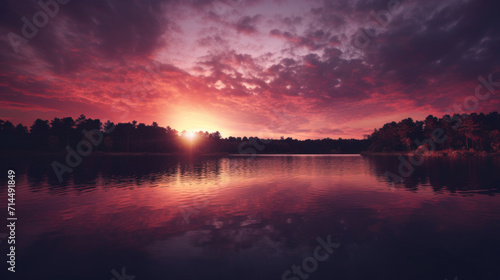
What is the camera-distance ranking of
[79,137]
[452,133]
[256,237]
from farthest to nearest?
[79,137], [452,133], [256,237]

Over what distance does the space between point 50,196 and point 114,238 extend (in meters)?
17.3

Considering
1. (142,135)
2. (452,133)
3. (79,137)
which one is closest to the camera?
(452,133)

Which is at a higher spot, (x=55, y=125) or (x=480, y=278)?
(x=55, y=125)

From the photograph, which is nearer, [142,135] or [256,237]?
[256,237]

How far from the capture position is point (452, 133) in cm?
13425

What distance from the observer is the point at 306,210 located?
18234 millimetres

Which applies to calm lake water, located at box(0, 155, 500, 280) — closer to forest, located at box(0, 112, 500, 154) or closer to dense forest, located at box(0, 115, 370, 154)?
forest, located at box(0, 112, 500, 154)

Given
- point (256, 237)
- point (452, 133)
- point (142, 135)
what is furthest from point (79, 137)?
point (452, 133)

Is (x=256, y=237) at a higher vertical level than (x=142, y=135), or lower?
lower

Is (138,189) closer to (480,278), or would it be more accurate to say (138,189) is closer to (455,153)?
(480,278)

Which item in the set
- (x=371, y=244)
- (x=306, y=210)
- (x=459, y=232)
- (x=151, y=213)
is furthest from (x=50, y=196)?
(x=459, y=232)

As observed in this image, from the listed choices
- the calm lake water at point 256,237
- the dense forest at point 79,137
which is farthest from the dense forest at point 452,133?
the dense forest at point 79,137

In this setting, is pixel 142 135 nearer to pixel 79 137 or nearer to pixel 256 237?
pixel 79 137

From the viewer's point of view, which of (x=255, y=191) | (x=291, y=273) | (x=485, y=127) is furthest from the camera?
(x=485, y=127)
